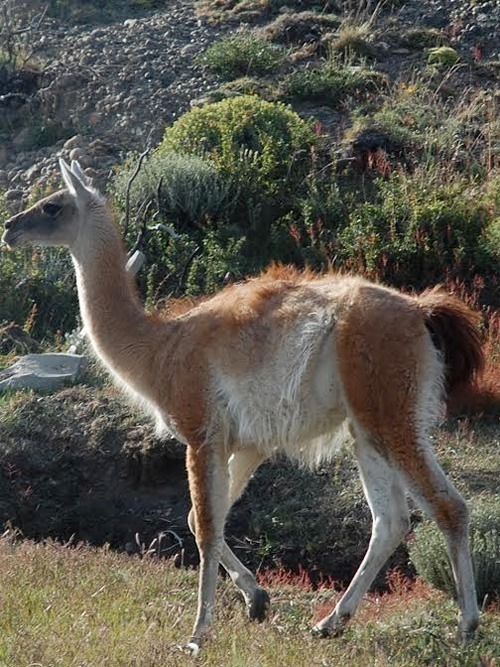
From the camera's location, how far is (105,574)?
805 cm

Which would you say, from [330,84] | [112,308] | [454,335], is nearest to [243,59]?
[330,84]

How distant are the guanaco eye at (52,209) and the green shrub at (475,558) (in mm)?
3138

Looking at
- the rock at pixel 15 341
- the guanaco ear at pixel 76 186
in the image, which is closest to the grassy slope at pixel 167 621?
the guanaco ear at pixel 76 186

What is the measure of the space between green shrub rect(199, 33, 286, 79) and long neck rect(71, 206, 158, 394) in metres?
9.75

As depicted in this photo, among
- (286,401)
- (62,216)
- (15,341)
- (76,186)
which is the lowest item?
(15,341)

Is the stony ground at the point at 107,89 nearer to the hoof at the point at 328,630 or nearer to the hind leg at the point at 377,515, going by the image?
the hind leg at the point at 377,515

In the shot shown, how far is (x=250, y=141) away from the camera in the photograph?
51.0 feet

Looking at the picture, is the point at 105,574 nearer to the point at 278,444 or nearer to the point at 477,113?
the point at 278,444

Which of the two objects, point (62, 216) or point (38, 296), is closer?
point (62, 216)

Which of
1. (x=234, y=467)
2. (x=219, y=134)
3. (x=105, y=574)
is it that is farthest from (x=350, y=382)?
(x=219, y=134)

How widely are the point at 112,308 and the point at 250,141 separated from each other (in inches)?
296

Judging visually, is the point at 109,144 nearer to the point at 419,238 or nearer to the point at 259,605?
the point at 419,238

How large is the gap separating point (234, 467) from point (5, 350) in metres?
5.27

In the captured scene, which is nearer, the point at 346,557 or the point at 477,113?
the point at 346,557
